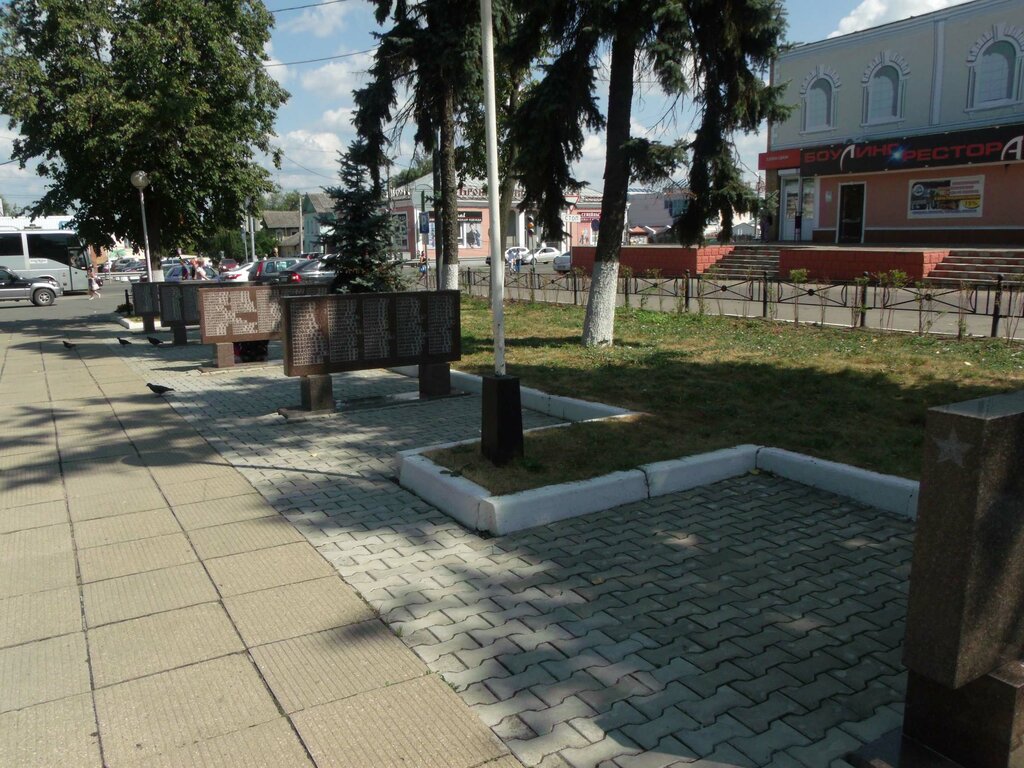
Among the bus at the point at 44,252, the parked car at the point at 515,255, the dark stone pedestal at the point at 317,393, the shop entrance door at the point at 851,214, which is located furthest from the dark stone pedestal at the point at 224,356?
the parked car at the point at 515,255

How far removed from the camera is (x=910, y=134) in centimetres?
3100

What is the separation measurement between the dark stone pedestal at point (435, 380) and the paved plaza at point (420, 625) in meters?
2.83

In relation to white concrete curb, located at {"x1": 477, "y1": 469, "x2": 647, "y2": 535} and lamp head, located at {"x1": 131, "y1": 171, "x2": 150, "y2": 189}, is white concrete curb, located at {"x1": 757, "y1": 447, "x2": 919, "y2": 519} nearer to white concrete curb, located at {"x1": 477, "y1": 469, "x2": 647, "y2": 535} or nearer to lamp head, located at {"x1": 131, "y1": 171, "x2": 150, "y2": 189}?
white concrete curb, located at {"x1": 477, "y1": 469, "x2": 647, "y2": 535}

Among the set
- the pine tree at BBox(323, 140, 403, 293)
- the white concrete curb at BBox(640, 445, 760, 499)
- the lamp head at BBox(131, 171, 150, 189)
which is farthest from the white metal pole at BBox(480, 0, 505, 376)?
the lamp head at BBox(131, 171, 150, 189)

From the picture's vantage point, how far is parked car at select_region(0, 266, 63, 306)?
33875 mm

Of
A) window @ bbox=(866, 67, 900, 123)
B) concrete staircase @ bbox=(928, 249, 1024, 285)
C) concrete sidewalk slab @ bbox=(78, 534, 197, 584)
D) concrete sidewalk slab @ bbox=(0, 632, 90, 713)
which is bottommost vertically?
concrete sidewalk slab @ bbox=(0, 632, 90, 713)

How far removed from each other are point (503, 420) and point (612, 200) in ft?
22.1

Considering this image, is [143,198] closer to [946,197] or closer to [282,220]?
[946,197]

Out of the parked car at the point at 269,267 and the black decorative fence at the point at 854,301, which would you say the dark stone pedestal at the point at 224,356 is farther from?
the parked car at the point at 269,267

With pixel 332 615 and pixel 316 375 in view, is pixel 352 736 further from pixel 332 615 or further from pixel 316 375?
pixel 316 375

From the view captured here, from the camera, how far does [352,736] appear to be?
3.22 metres

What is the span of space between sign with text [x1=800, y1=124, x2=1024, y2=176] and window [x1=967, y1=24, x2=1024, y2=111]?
1.90 m

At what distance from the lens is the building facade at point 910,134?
91.4 ft

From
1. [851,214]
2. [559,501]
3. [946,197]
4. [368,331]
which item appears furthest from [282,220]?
[559,501]
